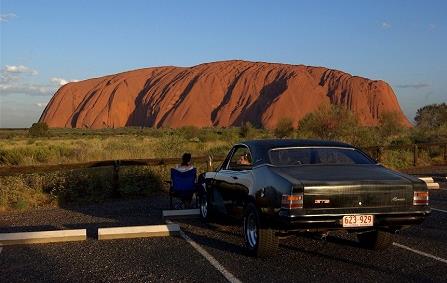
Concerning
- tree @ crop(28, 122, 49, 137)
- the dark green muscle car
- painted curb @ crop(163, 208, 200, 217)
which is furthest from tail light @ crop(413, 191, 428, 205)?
tree @ crop(28, 122, 49, 137)

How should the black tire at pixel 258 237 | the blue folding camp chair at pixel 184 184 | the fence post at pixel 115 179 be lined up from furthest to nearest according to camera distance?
1. the fence post at pixel 115 179
2. the blue folding camp chair at pixel 184 184
3. the black tire at pixel 258 237

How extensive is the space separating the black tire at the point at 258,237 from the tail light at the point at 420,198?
1.68m

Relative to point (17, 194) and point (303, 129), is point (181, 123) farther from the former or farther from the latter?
point (17, 194)

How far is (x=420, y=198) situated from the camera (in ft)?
21.3

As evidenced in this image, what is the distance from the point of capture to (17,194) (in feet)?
42.7

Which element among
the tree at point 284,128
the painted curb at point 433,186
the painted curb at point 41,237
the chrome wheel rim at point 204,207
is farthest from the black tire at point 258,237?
the tree at point 284,128

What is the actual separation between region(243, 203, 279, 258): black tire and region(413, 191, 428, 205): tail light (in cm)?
168

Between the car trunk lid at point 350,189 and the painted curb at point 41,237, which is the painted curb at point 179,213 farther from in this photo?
the car trunk lid at point 350,189

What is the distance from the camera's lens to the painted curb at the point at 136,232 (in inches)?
323

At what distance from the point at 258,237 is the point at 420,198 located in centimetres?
195

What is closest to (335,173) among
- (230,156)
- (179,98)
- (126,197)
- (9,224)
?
(230,156)

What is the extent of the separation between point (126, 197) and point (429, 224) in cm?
758

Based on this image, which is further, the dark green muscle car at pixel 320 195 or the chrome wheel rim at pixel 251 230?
the chrome wheel rim at pixel 251 230

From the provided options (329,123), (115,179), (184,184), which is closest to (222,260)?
(184,184)
